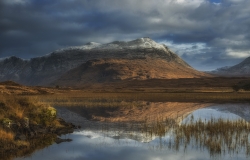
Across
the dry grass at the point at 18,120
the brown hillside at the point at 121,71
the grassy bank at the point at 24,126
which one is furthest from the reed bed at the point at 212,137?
the brown hillside at the point at 121,71

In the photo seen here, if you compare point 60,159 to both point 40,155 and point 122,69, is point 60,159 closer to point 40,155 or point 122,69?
point 40,155

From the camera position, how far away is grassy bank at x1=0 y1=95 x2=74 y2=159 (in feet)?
43.4

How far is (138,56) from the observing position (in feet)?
638

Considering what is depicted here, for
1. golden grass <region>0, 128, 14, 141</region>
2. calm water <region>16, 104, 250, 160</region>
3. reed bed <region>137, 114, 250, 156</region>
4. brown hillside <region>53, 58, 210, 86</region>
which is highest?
brown hillside <region>53, 58, 210, 86</region>

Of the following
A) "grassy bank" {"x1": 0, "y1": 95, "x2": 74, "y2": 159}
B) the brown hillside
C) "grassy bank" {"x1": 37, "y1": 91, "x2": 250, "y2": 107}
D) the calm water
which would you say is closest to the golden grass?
"grassy bank" {"x1": 0, "y1": 95, "x2": 74, "y2": 159}

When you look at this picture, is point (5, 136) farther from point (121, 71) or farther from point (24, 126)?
point (121, 71)

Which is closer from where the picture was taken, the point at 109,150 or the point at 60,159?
the point at 60,159

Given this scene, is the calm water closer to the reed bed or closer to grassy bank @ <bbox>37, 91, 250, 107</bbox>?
the reed bed

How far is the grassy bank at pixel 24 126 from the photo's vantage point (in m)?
13.2

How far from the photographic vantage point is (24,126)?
1579 cm

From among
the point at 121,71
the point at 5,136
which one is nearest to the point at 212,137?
the point at 5,136

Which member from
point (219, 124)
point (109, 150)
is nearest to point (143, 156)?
point (109, 150)

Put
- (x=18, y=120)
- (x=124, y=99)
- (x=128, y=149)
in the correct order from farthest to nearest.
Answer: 1. (x=124, y=99)
2. (x=18, y=120)
3. (x=128, y=149)

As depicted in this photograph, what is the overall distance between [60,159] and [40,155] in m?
1.12
